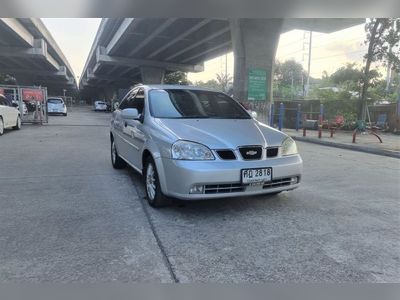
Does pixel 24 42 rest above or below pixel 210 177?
above

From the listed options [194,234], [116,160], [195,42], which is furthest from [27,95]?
[194,234]

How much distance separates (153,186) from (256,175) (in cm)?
128

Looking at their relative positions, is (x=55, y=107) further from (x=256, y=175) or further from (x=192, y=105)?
(x=256, y=175)

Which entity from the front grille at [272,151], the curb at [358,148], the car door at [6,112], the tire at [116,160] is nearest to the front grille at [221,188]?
the front grille at [272,151]

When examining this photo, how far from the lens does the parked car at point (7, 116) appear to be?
540 inches

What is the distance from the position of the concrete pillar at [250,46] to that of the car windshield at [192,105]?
41.4 ft

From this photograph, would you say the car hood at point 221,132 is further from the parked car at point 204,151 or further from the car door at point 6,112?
the car door at point 6,112

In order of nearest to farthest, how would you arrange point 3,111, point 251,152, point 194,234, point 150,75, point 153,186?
1. point 194,234
2. point 251,152
3. point 153,186
4. point 3,111
5. point 150,75

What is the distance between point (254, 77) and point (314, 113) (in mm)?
5311

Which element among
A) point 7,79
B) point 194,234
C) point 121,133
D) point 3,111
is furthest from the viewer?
point 7,79

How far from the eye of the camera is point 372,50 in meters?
18.2

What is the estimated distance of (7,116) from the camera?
1433cm

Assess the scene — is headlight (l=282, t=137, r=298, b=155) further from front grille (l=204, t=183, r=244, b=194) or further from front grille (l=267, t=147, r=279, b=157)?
front grille (l=204, t=183, r=244, b=194)

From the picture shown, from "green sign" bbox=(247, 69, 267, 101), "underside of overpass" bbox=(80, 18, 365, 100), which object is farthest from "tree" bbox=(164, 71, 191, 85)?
"green sign" bbox=(247, 69, 267, 101)
